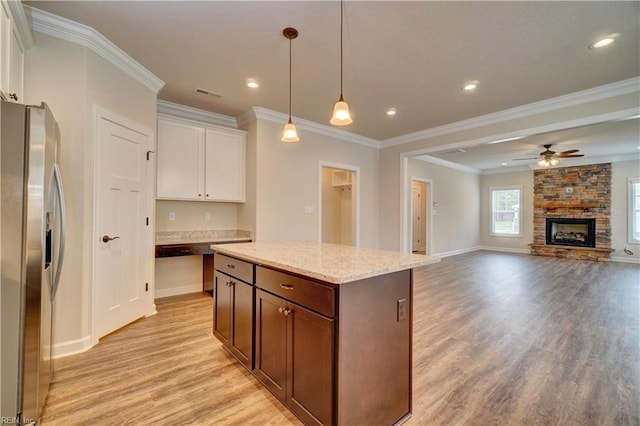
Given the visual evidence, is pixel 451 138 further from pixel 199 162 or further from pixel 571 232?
pixel 571 232

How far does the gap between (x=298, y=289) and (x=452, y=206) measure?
805 centimetres

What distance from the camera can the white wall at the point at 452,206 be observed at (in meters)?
7.73

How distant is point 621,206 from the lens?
7316 millimetres

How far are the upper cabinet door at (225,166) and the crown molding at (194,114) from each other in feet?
1.44

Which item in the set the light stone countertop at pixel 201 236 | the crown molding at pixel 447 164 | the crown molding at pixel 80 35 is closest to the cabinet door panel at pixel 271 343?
the light stone countertop at pixel 201 236

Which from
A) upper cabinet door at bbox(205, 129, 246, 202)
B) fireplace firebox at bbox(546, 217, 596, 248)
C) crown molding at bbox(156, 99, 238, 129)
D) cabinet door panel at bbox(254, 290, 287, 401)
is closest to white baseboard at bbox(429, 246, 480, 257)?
fireplace firebox at bbox(546, 217, 596, 248)

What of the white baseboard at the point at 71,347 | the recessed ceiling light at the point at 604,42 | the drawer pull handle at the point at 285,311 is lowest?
the white baseboard at the point at 71,347

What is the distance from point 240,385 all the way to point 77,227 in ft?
6.50

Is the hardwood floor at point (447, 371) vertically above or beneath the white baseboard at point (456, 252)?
beneath

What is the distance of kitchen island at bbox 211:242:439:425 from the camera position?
4.63 ft

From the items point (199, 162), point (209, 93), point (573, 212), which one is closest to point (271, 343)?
point (199, 162)

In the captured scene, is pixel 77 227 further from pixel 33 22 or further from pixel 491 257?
pixel 491 257

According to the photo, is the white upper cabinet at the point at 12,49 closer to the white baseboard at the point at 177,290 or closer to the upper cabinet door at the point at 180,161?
the upper cabinet door at the point at 180,161

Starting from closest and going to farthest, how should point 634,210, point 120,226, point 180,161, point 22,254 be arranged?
point 22,254, point 120,226, point 180,161, point 634,210
